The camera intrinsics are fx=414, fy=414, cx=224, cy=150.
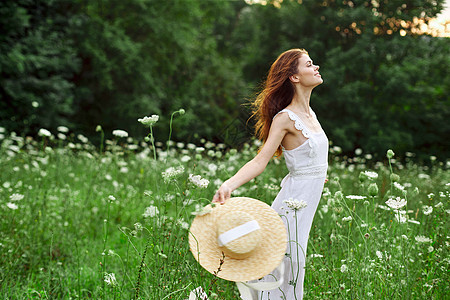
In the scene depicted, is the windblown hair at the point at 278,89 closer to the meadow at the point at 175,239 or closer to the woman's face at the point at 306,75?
the woman's face at the point at 306,75

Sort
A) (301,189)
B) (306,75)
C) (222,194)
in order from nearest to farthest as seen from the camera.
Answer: (222,194) < (301,189) < (306,75)

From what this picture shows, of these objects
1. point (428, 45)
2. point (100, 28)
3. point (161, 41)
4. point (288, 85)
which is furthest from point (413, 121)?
point (288, 85)

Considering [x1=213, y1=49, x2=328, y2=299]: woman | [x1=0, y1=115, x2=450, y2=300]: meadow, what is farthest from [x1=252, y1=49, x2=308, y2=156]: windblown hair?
[x1=0, y1=115, x2=450, y2=300]: meadow

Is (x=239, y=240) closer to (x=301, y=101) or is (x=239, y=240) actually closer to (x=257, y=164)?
(x=257, y=164)

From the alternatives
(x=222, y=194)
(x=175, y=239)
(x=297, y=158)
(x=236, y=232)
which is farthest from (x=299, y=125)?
(x=175, y=239)

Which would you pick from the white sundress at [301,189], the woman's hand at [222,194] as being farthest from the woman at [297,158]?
the woman's hand at [222,194]

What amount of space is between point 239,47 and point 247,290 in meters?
21.7

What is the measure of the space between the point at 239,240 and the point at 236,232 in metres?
0.04

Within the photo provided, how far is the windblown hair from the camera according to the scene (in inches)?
102

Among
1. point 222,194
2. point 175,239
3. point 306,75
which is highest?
point 306,75

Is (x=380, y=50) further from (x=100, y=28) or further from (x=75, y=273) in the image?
(x=75, y=273)

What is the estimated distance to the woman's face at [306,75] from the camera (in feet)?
8.29

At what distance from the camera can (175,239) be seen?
2318 mm

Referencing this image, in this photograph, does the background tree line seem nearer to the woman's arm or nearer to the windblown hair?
the windblown hair
